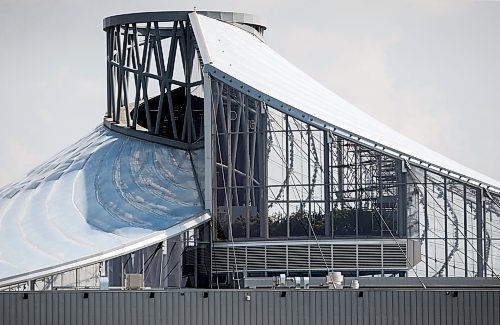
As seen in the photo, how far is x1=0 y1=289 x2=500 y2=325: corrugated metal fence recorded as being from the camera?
207 feet

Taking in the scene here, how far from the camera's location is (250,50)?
88688mm

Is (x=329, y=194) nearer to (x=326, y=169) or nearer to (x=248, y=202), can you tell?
(x=326, y=169)

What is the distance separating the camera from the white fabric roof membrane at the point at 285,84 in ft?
264

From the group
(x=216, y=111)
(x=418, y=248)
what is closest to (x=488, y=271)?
(x=418, y=248)

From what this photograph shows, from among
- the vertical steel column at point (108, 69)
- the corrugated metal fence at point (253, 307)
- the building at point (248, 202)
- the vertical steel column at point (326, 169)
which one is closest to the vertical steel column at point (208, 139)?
the building at point (248, 202)

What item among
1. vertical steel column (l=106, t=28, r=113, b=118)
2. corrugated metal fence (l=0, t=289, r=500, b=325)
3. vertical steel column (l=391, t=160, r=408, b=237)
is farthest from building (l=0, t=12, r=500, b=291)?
corrugated metal fence (l=0, t=289, r=500, b=325)

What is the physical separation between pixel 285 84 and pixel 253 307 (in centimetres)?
2286

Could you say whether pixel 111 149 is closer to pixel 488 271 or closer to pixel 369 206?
pixel 369 206

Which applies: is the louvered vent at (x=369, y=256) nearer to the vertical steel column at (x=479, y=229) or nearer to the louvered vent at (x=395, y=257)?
the louvered vent at (x=395, y=257)

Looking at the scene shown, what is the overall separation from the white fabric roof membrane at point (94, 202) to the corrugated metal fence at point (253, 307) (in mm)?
8963

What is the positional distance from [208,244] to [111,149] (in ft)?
30.2

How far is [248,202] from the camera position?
81500 mm

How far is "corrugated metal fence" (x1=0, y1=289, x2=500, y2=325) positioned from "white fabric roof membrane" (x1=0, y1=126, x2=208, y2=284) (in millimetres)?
8963

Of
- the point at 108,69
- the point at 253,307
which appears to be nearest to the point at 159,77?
the point at 108,69
